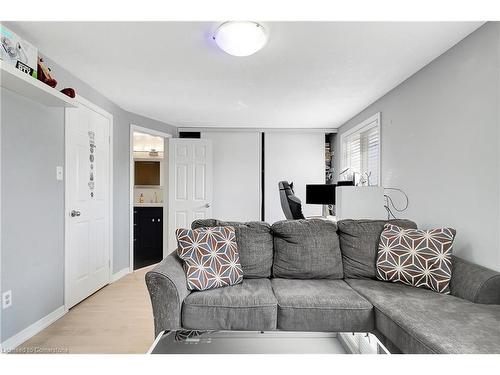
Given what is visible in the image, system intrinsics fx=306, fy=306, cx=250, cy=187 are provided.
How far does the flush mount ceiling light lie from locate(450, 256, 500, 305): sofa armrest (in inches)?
78.7

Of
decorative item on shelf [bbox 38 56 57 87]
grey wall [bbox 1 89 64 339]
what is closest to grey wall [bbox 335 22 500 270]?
decorative item on shelf [bbox 38 56 57 87]

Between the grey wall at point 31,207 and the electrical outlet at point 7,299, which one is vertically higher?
the grey wall at point 31,207

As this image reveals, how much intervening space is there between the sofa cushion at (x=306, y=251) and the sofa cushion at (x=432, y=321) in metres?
0.36

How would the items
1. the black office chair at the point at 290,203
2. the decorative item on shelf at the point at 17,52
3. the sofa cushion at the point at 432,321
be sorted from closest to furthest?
1. the sofa cushion at the point at 432,321
2. the decorative item on shelf at the point at 17,52
3. the black office chair at the point at 290,203

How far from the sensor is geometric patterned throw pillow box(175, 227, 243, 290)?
6.64 feet

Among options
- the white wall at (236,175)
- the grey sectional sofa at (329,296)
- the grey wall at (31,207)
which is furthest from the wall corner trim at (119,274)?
the grey sectional sofa at (329,296)

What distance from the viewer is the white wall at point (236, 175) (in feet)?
17.9

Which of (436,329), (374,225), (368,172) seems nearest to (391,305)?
(436,329)

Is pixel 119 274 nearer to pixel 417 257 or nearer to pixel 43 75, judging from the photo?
pixel 43 75

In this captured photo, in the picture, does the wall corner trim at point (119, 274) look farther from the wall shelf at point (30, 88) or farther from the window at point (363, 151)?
the window at point (363, 151)

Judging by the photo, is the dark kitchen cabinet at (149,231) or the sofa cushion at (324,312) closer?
the sofa cushion at (324,312)

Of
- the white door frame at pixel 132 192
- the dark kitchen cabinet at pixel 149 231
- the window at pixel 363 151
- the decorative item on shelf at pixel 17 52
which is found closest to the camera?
the decorative item on shelf at pixel 17 52

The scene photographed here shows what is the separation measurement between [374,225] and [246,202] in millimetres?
3202
